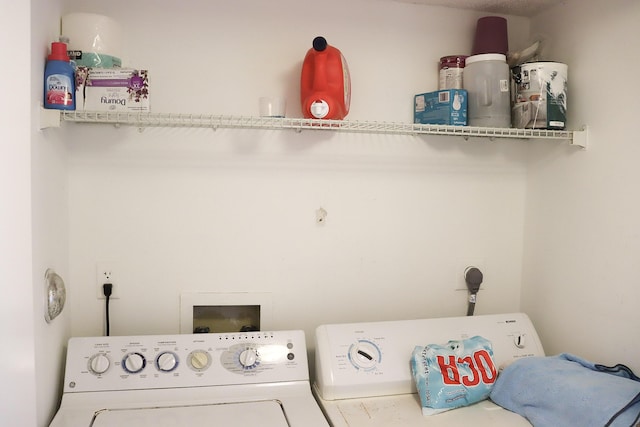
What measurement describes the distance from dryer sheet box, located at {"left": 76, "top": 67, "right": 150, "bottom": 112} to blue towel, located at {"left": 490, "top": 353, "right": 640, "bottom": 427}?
133cm

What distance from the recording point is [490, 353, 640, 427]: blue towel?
4.44ft

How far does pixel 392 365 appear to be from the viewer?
5.48 feet

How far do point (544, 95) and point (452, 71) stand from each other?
0.31 meters

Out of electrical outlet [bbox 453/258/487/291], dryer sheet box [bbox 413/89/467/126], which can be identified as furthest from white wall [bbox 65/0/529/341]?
dryer sheet box [bbox 413/89/467/126]

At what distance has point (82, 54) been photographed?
154 cm

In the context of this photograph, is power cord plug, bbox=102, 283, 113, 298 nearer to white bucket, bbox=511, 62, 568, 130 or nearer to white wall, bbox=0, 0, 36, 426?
white wall, bbox=0, 0, 36, 426

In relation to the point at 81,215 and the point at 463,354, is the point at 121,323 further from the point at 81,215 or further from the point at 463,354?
the point at 463,354

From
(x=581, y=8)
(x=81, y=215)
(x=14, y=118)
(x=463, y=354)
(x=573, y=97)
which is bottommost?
(x=463, y=354)

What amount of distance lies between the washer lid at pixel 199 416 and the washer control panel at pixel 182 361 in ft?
0.27

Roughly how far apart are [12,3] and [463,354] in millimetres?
1536

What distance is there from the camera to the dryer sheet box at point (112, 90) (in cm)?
149

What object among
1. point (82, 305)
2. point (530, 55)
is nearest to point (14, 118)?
point (82, 305)

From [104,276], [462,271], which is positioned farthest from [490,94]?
[104,276]

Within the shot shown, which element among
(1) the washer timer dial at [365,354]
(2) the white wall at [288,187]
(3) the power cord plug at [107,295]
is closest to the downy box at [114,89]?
(2) the white wall at [288,187]
